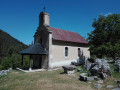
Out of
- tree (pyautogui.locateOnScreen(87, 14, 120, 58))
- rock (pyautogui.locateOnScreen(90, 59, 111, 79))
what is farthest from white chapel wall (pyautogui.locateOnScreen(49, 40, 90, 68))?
rock (pyautogui.locateOnScreen(90, 59, 111, 79))

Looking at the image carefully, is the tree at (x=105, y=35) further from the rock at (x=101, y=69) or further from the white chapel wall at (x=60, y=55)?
the rock at (x=101, y=69)

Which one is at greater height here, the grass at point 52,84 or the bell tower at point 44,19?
the bell tower at point 44,19

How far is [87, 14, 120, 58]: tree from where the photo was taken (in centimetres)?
1684

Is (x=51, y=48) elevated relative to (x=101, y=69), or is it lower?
elevated

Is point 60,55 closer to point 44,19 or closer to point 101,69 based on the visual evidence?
point 44,19

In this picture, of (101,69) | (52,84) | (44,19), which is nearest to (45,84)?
(52,84)

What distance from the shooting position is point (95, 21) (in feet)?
63.7

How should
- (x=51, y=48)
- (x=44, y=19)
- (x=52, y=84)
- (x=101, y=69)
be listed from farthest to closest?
(x=44, y=19) < (x=51, y=48) < (x=101, y=69) < (x=52, y=84)

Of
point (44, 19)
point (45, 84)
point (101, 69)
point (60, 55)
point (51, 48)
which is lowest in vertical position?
point (45, 84)

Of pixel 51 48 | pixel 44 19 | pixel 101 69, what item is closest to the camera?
pixel 101 69

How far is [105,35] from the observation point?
58.2 ft

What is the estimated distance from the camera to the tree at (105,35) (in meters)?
16.8

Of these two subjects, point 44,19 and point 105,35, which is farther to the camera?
point 105,35

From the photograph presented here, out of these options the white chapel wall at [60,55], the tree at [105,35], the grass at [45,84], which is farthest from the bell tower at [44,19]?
the grass at [45,84]
